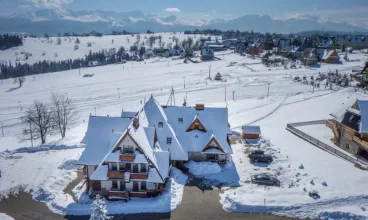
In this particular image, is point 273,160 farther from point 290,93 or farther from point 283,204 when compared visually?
point 290,93

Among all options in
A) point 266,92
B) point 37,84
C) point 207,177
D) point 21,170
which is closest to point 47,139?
Result: point 21,170

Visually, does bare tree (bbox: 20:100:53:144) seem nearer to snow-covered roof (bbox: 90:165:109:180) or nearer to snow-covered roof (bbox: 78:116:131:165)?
snow-covered roof (bbox: 78:116:131:165)

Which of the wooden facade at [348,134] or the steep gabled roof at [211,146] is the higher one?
the wooden facade at [348,134]

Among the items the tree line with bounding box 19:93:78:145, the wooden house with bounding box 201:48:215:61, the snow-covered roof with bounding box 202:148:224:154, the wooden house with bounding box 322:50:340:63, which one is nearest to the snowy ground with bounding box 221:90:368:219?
the snow-covered roof with bounding box 202:148:224:154

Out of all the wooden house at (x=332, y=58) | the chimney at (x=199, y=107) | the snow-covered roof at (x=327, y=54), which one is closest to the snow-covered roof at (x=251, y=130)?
the chimney at (x=199, y=107)

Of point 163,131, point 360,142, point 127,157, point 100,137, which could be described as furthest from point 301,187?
point 100,137

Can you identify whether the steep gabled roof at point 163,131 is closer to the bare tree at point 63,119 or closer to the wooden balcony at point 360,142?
the bare tree at point 63,119
